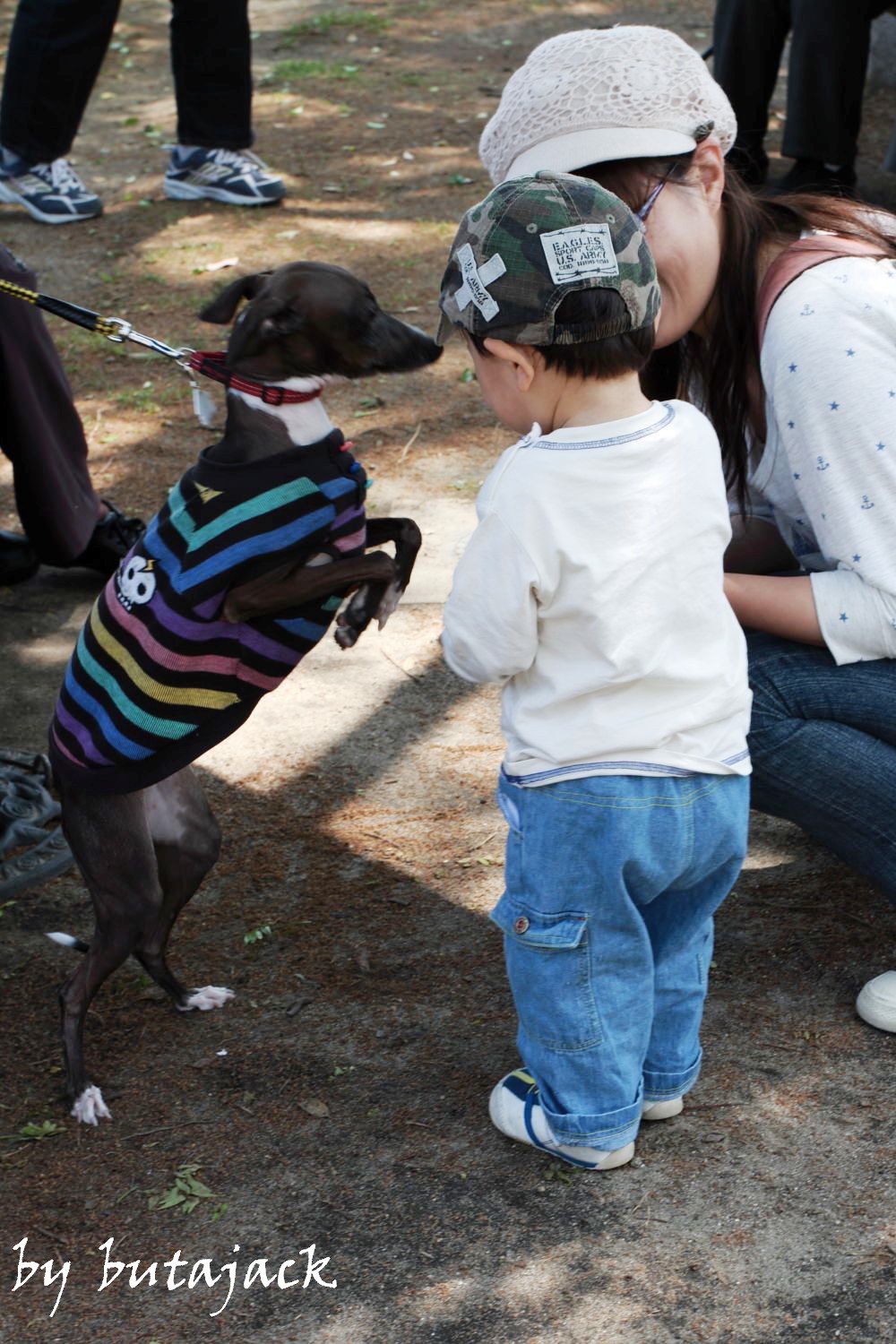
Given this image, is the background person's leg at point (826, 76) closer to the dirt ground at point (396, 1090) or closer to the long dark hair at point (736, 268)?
the dirt ground at point (396, 1090)

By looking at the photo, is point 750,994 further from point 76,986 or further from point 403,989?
point 76,986

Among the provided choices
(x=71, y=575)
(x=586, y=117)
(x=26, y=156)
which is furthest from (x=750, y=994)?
(x=26, y=156)

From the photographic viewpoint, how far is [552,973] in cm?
226

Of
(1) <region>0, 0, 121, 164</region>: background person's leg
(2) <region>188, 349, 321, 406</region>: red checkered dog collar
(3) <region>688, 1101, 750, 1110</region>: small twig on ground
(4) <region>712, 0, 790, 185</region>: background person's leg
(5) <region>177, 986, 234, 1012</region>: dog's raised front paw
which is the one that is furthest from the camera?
(4) <region>712, 0, 790, 185</region>: background person's leg

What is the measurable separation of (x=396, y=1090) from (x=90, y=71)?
18.4 ft

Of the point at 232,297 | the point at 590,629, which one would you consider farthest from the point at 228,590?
the point at 590,629

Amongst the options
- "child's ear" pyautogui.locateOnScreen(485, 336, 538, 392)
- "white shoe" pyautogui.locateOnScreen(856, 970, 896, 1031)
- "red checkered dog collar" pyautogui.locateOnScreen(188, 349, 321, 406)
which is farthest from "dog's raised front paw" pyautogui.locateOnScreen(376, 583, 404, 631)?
"white shoe" pyautogui.locateOnScreen(856, 970, 896, 1031)

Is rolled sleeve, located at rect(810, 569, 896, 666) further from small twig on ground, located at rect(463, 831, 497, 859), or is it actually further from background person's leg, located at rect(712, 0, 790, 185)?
background person's leg, located at rect(712, 0, 790, 185)

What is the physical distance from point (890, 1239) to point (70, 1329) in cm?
128

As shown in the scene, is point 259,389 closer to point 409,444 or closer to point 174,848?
point 174,848

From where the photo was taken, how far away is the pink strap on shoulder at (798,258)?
2.53 metres

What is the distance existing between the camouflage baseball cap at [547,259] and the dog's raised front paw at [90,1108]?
5.05 feet

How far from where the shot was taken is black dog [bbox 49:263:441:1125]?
2408 millimetres

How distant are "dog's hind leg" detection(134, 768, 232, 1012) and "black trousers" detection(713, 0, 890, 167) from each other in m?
5.20
